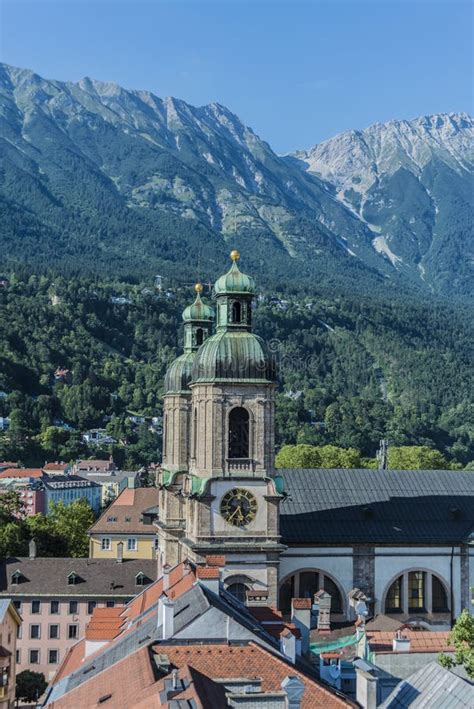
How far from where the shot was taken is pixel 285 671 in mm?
32531

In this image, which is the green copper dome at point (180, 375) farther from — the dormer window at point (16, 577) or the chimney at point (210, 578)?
the chimney at point (210, 578)

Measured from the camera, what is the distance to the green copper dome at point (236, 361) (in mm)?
53031

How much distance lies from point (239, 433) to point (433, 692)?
2705 cm

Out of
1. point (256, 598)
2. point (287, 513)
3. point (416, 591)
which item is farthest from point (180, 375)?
point (416, 591)

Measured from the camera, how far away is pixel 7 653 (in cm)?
5422

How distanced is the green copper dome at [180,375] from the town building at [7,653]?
16.1m

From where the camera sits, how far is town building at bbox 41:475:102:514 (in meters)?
182

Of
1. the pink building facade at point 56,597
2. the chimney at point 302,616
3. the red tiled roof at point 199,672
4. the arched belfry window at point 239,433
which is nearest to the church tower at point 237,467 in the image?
Answer: the arched belfry window at point 239,433

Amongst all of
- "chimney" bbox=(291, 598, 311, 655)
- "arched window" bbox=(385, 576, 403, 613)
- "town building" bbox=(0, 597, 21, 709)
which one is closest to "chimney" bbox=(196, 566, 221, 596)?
"chimney" bbox=(291, 598, 311, 655)

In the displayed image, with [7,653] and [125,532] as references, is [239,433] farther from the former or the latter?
[125,532]

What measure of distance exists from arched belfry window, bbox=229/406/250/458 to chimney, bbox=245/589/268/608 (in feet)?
20.7

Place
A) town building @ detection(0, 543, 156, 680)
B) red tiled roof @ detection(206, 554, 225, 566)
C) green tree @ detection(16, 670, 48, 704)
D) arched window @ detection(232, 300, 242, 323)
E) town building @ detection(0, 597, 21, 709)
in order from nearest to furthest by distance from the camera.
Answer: red tiled roof @ detection(206, 554, 225, 566)
town building @ detection(0, 597, 21, 709)
arched window @ detection(232, 300, 242, 323)
green tree @ detection(16, 670, 48, 704)
town building @ detection(0, 543, 156, 680)

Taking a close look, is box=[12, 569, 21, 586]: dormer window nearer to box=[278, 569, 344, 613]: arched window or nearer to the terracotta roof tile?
the terracotta roof tile

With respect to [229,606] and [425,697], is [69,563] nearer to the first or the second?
[229,606]
